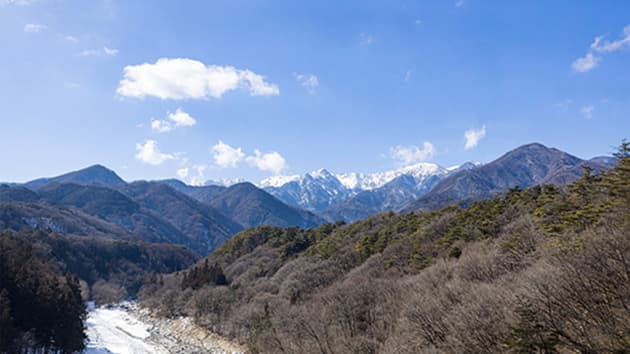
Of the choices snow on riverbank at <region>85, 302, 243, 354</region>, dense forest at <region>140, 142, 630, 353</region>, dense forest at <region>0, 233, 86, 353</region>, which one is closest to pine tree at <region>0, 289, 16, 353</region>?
dense forest at <region>0, 233, 86, 353</region>

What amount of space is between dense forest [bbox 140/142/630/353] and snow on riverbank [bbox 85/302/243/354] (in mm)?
2464

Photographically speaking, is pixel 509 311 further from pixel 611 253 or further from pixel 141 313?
pixel 141 313

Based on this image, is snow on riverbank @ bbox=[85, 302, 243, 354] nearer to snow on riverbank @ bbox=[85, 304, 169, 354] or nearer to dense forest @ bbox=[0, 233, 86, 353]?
snow on riverbank @ bbox=[85, 304, 169, 354]

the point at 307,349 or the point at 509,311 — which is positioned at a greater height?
the point at 509,311

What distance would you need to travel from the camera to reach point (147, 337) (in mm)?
65938

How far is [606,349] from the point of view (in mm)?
10094

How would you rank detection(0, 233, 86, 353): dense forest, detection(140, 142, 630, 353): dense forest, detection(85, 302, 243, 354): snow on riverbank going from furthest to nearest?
detection(85, 302, 243, 354): snow on riverbank → detection(0, 233, 86, 353): dense forest → detection(140, 142, 630, 353): dense forest

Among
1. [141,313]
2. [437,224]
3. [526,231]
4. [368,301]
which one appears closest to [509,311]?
[368,301]

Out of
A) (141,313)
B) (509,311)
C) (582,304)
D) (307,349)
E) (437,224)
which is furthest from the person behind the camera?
(141,313)

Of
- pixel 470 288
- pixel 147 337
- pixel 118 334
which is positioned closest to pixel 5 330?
pixel 147 337

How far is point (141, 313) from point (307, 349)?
76012 millimetres

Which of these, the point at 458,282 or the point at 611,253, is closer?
the point at 611,253

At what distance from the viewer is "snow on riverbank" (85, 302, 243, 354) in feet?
184

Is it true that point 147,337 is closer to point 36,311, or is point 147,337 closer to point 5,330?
point 36,311
